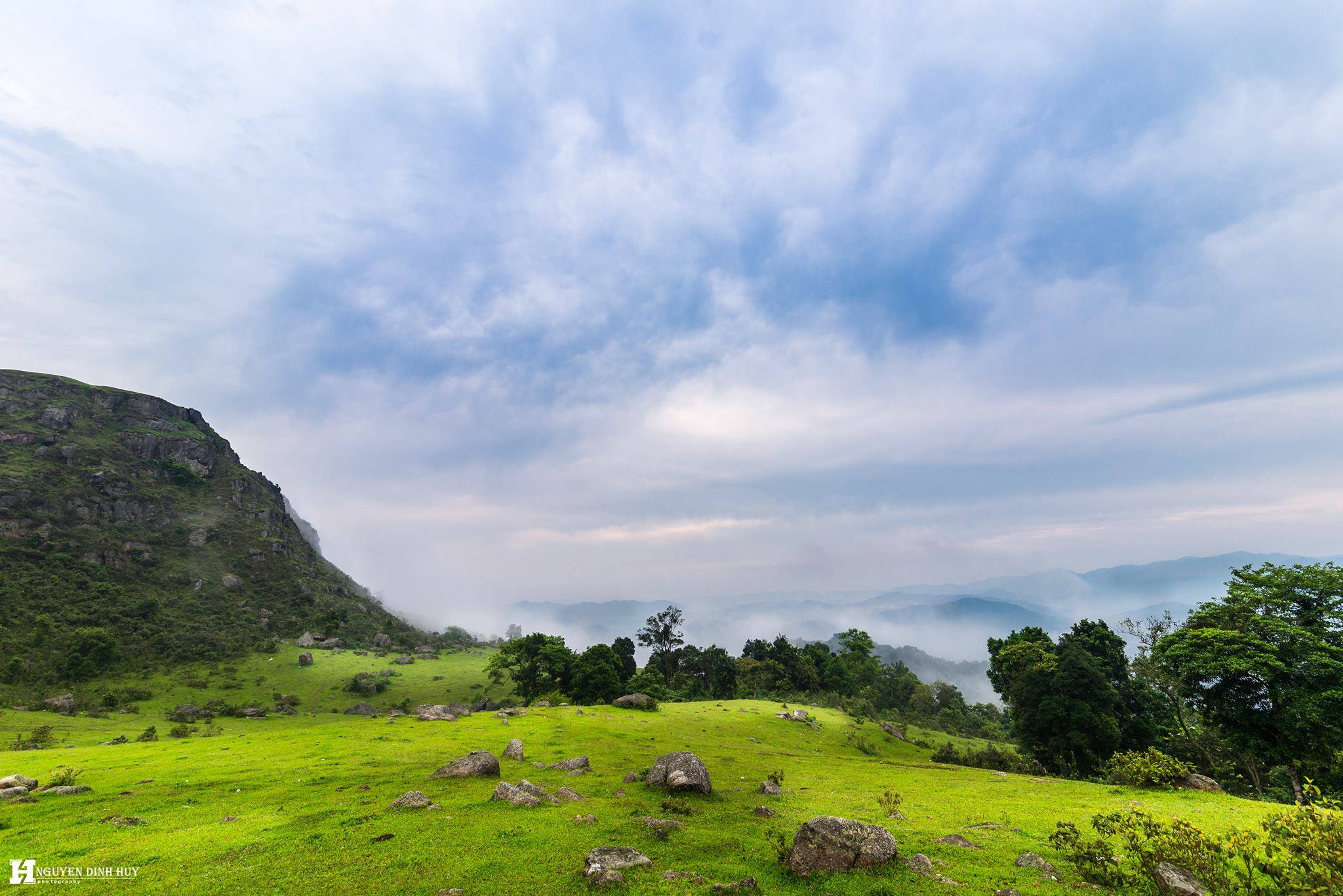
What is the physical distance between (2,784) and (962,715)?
13866 centimetres

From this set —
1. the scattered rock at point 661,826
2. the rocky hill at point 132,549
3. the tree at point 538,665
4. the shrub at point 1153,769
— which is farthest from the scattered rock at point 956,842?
the rocky hill at point 132,549

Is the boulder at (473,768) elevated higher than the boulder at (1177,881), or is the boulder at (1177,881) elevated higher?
the boulder at (1177,881)

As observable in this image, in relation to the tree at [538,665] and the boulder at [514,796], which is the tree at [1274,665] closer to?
Result: the boulder at [514,796]

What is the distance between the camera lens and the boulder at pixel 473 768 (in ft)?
92.3

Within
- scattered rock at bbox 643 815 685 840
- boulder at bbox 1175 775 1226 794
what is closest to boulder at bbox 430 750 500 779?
scattered rock at bbox 643 815 685 840

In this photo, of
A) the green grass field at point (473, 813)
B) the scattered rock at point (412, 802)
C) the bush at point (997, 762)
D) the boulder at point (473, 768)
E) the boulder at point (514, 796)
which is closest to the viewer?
the green grass field at point (473, 813)

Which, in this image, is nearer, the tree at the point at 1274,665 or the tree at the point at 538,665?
the tree at the point at 1274,665

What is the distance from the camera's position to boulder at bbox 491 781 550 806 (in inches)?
928

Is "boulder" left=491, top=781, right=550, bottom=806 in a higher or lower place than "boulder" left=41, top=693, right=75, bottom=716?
higher

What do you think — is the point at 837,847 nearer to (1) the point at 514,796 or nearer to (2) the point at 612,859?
(2) the point at 612,859

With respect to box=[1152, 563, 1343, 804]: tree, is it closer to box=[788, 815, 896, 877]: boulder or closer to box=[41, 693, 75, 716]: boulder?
box=[788, 815, 896, 877]: boulder

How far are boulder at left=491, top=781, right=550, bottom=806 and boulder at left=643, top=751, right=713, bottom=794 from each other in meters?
7.06

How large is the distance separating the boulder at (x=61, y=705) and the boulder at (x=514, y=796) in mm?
98110

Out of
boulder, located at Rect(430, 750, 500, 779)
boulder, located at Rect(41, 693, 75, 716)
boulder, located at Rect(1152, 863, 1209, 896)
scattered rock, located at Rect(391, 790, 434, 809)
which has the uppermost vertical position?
boulder, located at Rect(1152, 863, 1209, 896)
